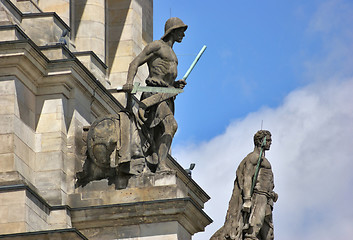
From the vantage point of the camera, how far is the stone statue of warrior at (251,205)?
37.3 m

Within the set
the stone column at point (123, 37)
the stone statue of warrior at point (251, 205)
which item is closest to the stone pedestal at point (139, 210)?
the stone statue of warrior at point (251, 205)

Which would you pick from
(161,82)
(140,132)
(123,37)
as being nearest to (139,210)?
(140,132)

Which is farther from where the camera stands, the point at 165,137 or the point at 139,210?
the point at 165,137

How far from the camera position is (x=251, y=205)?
1473 inches

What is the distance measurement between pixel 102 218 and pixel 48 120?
233 cm

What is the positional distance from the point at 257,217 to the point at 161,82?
143 inches

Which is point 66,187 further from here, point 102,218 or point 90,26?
point 90,26

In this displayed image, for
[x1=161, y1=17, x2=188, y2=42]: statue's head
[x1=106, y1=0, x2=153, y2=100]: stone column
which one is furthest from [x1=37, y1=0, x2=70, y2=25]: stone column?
[x1=161, y1=17, x2=188, y2=42]: statue's head

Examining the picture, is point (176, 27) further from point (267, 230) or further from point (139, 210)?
point (267, 230)

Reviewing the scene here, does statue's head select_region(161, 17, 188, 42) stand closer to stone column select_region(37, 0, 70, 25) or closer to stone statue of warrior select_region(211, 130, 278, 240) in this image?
stone statue of warrior select_region(211, 130, 278, 240)

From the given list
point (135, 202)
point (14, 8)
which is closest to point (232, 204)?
point (135, 202)

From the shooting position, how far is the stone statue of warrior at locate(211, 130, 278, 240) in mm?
37344

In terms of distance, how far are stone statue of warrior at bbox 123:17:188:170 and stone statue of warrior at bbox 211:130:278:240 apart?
8.00 feet

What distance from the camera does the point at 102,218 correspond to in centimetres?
3497
